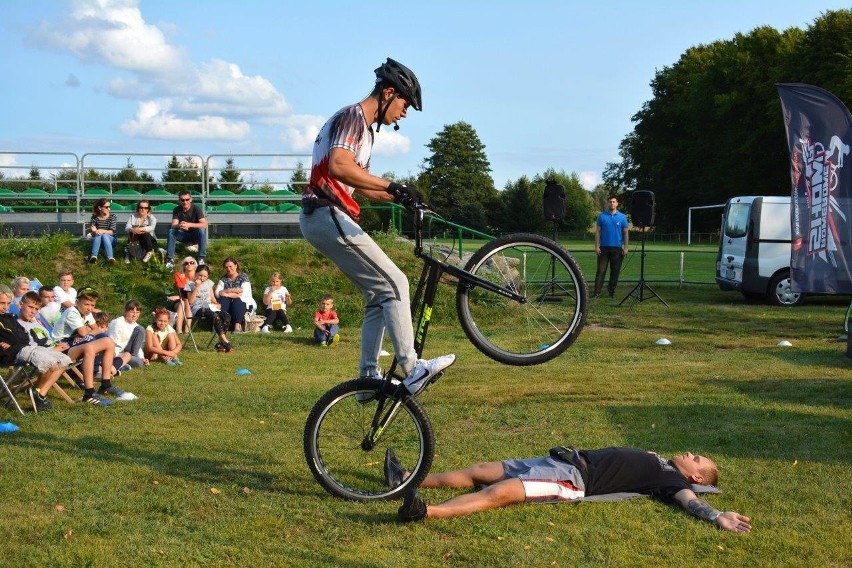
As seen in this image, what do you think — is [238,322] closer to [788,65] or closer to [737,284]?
[737,284]

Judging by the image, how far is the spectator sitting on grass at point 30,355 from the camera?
9570 mm

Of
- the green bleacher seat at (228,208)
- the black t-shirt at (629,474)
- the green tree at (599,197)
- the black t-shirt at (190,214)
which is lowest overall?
the black t-shirt at (629,474)

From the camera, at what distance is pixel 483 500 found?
6105 mm

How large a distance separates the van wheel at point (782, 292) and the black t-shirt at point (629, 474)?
16.6 m

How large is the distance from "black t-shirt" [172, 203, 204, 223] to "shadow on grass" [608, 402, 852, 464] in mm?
11267

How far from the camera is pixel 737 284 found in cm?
2302

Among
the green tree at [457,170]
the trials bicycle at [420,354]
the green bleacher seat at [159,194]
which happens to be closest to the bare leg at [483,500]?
the trials bicycle at [420,354]

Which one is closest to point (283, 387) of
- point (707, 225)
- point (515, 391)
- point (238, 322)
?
point (515, 391)

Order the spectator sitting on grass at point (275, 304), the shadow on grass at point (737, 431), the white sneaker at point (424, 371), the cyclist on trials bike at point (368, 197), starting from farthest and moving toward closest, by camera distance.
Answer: the spectator sitting on grass at point (275, 304)
the shadow on grass at point (737, 431)
the white sneaker at point (424, 371)
the cyclist on trials bike at point (368, 197)

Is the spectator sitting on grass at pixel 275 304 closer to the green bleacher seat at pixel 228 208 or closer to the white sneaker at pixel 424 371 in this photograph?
the green bleacher seat at pixel 228 208

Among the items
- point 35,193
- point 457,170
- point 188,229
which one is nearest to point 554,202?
point 188,229

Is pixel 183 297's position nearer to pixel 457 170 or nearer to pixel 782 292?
pixel 782 292

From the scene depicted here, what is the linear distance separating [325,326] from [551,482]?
32.2 feet

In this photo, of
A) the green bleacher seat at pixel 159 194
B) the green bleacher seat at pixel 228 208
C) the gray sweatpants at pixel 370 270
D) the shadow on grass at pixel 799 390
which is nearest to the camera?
the gray sweatpants at pixel 370 270
